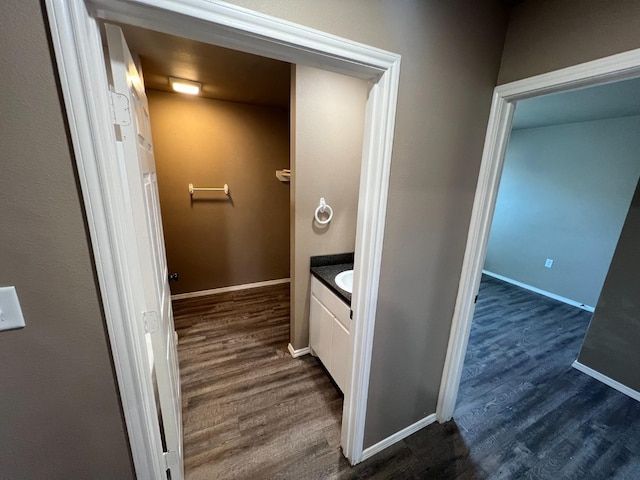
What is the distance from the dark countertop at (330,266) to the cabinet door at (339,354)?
0.89ft

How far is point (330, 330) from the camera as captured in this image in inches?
73.7

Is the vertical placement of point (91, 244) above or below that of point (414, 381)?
above

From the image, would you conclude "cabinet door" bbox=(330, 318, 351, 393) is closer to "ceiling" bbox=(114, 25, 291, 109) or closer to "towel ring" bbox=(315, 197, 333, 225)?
"towel ring" bbox=(315, 197, 333, 225)

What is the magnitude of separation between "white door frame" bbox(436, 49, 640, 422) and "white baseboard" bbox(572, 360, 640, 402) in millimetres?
1501

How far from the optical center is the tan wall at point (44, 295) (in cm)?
57

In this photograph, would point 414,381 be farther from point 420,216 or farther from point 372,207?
point 372,207

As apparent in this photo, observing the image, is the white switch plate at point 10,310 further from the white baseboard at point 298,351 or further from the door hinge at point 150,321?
the white baseboard at point 298,351

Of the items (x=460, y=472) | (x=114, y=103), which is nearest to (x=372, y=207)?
(x=114, y=103)

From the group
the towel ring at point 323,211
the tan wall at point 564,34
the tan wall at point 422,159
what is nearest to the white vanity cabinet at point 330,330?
the tan wall at point 422,159

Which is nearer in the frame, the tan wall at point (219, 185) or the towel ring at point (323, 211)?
the towel ring at point (323, 211)

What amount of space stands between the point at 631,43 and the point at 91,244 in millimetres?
1815

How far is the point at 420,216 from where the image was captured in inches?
48.6

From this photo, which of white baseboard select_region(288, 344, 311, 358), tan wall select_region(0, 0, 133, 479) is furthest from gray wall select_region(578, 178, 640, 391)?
tan wall select_region(0, 0, 133, 479)

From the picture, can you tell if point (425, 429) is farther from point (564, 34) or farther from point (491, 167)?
point (564, 34)
